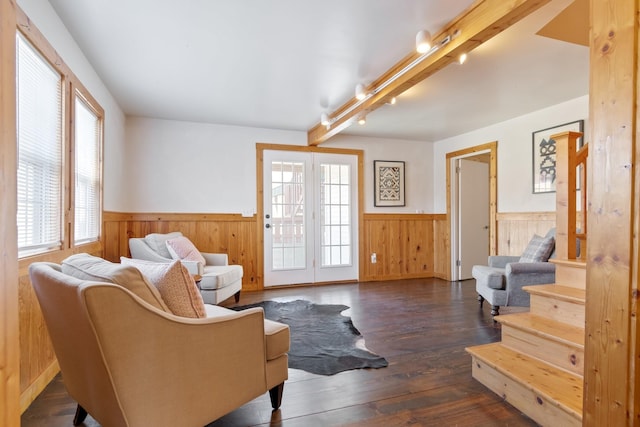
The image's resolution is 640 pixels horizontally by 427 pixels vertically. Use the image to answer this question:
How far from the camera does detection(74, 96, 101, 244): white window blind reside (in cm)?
262

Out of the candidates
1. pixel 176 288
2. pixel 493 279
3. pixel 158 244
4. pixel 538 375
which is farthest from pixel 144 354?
pixel 493 279

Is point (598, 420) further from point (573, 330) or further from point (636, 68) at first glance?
point (636, 68)

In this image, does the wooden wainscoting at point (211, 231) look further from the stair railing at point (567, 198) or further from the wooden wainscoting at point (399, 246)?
the stair railing at point (567, 198)

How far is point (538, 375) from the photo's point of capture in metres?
1.78

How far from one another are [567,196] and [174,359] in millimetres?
2814

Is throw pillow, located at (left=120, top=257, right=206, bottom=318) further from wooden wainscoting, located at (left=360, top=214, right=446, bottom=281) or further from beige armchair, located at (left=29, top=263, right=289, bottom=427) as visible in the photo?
wooden wainscoting, located at (left=360, top=214, right=446, bottom=281)

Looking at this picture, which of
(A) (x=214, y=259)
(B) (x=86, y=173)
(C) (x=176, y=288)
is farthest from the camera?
(A) (x=214, y=259)

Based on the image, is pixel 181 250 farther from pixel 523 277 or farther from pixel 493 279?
pixel 523 277

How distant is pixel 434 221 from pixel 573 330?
3747 millimetres

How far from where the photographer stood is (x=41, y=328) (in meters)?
1.96

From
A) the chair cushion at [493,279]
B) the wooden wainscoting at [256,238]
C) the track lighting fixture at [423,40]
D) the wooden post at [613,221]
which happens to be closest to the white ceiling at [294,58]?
the track lighting fixture at [423,40]

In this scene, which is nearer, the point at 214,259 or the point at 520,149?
the point at 214,259

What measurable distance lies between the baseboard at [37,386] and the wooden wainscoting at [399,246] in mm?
3875

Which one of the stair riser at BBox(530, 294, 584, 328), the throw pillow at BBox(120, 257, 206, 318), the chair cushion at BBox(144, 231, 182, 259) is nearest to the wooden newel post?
the stair riser at BBox(530, 294, 584, 328)
